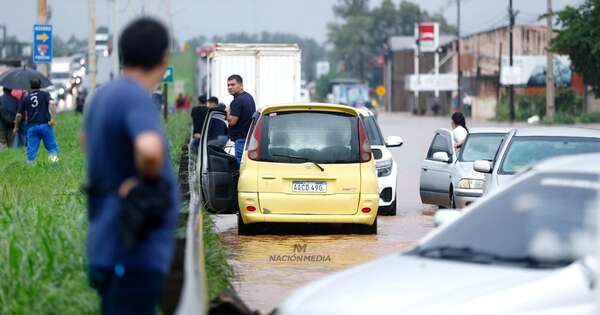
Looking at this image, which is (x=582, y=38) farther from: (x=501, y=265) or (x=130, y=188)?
(x=130, y=188)

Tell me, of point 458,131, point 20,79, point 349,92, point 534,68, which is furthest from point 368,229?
point 349,92

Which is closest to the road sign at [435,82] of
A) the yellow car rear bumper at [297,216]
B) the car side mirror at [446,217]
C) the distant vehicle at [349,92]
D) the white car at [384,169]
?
the distant vehicle at [349,92]

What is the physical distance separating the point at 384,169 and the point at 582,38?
4361cm

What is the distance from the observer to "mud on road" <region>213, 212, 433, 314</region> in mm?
12430

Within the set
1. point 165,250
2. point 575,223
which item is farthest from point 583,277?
point 165,250

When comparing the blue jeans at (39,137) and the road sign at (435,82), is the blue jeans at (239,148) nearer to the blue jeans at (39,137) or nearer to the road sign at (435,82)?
the blue jeans at (39,137)

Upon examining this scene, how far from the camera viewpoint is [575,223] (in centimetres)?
738

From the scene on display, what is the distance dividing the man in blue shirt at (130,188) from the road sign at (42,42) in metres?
27.2

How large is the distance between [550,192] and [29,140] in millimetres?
17097

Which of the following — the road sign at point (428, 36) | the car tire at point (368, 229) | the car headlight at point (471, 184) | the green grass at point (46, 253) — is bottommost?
the car tire at point (368, 229)

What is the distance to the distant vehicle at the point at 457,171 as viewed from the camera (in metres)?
18.5

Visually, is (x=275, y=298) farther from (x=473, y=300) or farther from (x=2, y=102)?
(x=2, y=102)

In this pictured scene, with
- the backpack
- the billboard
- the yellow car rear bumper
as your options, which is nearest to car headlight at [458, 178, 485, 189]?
the yellow car rear bumper

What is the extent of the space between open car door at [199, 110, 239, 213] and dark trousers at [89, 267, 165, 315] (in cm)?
1020
